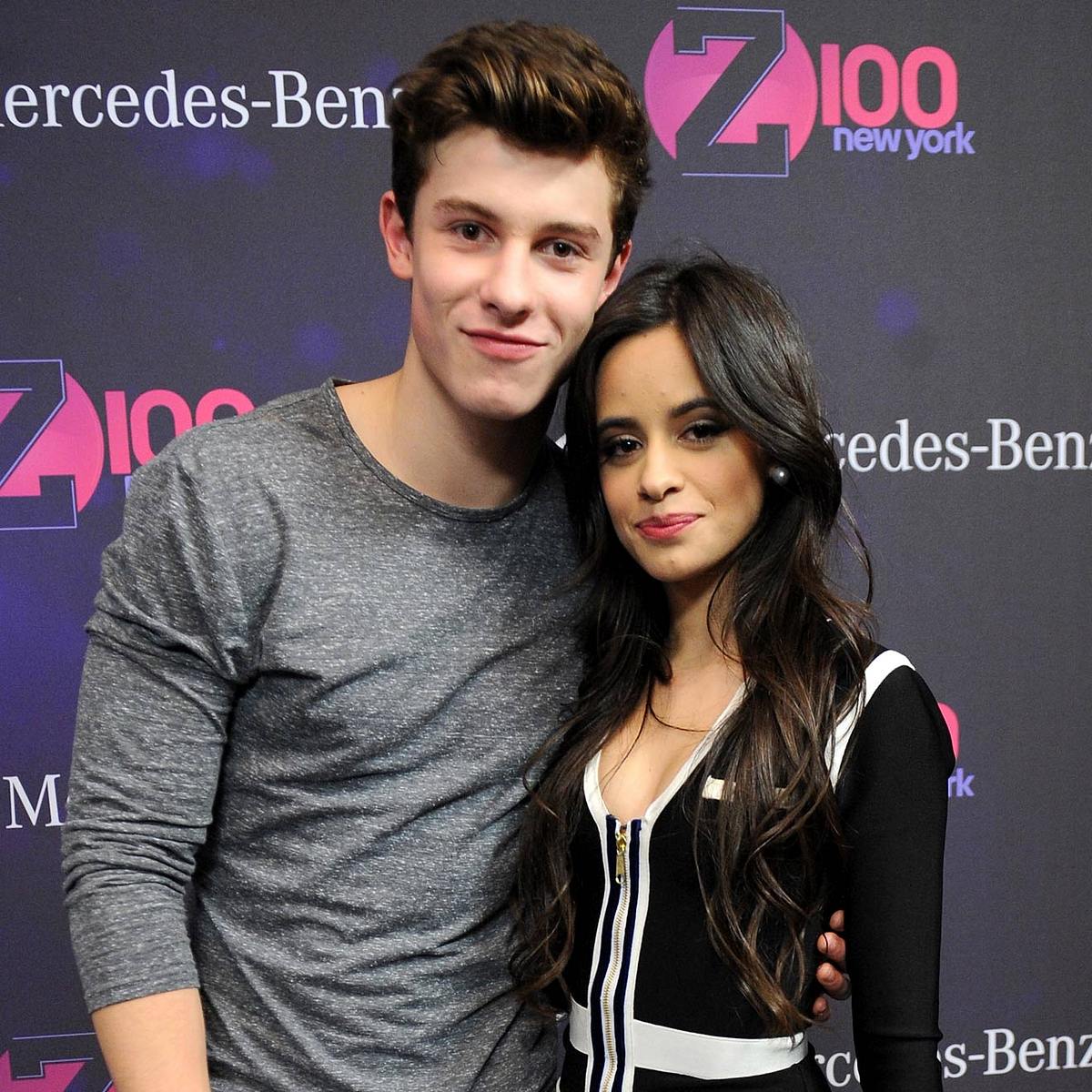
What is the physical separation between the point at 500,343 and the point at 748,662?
1.27 feet

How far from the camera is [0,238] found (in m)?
1.86

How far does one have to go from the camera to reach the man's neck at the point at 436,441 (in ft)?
3.90

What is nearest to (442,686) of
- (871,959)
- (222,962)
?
(222,962)

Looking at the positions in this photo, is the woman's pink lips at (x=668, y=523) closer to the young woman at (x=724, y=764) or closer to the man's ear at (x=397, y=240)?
the young woman at (x=724, y=764)

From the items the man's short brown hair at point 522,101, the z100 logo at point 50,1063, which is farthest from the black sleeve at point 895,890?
the z100 logo at point 50,1063

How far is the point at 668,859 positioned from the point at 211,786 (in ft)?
1.39

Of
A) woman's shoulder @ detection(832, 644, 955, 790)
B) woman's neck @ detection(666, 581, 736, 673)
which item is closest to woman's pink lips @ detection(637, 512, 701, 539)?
woman's neck @ detection(666, 581, 736, 673)

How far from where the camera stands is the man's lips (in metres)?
1.12

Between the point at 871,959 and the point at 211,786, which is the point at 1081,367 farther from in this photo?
the point at 211,786

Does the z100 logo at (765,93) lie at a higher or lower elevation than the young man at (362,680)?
higher

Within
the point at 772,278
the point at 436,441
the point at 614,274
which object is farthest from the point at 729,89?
the point at 436,441

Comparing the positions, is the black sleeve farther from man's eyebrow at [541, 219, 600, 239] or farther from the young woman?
man's eyebrow at [541, 219, 600, 239]

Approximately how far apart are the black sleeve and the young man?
12.9 inches

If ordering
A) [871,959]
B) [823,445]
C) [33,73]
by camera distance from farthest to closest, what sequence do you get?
[33,73] < [823,445] < [871,959]
